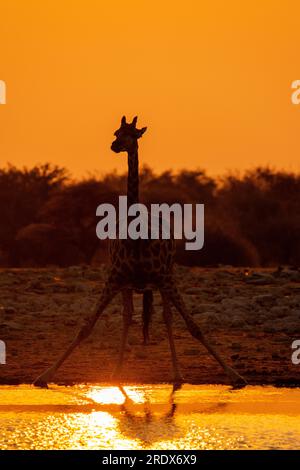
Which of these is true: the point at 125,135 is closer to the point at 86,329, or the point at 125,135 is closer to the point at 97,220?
the point at 86,329

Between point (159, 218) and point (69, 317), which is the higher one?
point (159, 218)

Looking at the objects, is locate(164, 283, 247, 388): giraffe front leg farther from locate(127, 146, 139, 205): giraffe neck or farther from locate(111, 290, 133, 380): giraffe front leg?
locate(127, 146, 139, 205): giraffe neck

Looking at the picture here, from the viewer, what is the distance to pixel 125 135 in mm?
12961

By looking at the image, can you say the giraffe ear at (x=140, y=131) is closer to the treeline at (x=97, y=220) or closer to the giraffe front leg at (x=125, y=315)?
the giraffe front leg at (x=125, y=315)

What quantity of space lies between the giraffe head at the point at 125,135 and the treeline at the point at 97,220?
2055 centimetres

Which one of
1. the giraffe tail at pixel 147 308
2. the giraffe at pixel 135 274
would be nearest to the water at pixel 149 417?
the giraffe at pixel 135 274

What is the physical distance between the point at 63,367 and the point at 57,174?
36.5 m

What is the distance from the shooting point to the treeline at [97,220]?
3594 centimetres

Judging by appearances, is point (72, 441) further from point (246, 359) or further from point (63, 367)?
point (246, 359)

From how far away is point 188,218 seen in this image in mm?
36344

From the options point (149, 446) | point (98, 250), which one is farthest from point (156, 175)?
point (149, 446)

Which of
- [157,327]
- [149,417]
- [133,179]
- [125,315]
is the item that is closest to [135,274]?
[125,315]
